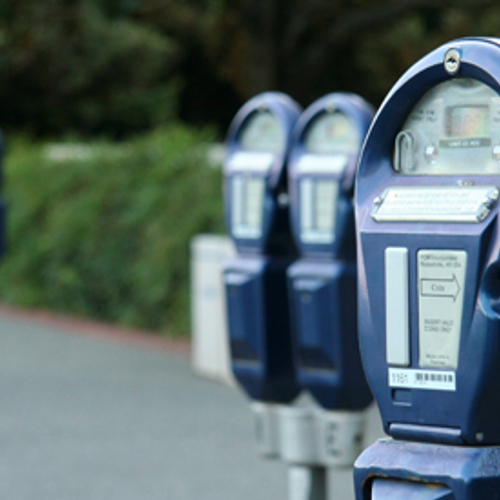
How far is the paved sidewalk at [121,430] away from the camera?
221 inches

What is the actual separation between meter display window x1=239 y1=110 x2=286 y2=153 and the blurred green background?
4.64m

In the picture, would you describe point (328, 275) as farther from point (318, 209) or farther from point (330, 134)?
point (330, 134)

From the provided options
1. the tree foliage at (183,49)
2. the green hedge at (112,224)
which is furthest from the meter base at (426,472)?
the tree foliage at (183,49)

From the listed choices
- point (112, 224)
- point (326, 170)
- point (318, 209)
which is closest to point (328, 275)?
point (318, 209)

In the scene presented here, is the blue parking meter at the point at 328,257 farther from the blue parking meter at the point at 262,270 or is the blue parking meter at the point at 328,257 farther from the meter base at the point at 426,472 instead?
the meter base at the point at 426,472

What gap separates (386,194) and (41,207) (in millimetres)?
10103

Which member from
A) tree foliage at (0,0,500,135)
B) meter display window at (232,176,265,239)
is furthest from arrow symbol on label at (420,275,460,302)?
tree foliage at (0,0,500,135)

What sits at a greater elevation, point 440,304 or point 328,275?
point 440,304

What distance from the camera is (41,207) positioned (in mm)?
12617

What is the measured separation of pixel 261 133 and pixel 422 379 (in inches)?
94.7

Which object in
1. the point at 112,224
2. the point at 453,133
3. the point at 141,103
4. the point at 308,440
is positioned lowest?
the point at 141,103

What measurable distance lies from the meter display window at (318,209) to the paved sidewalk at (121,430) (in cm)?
139

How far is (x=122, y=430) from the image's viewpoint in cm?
686

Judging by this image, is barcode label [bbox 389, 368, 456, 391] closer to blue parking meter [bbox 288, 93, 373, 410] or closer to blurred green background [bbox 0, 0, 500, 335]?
blue parking meter [bbox 288, 93, 373, 410]
